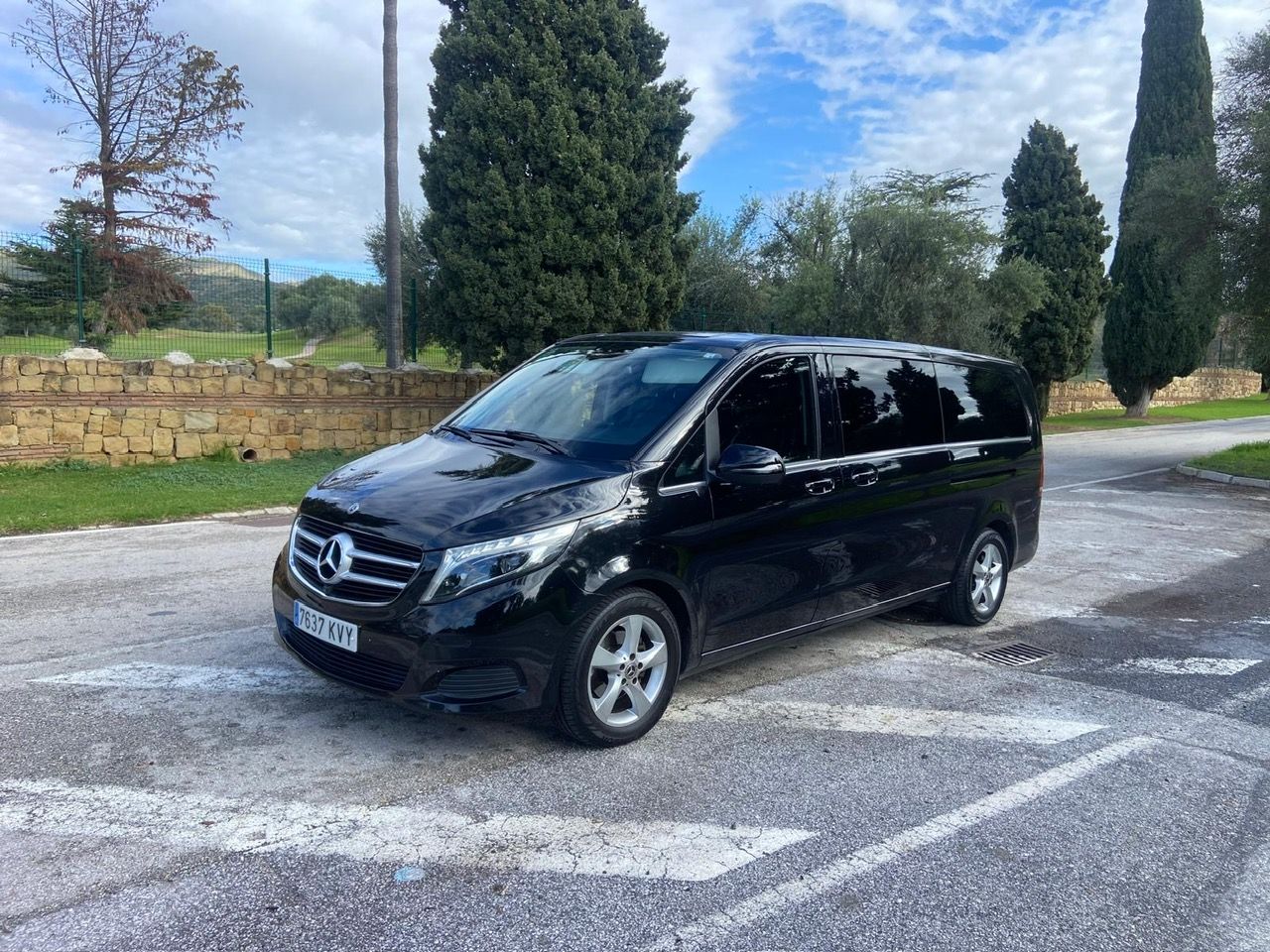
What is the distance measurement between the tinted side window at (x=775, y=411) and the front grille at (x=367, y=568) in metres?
1.60

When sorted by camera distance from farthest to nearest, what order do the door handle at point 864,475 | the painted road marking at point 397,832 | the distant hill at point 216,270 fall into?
the distant hill at point 216,270 < the door handle at point 864,475 < the painted road marking at point 397,832

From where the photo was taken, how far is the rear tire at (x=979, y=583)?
20.0ft

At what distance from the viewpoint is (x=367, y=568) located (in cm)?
383

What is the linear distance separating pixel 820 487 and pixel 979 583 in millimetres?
2089

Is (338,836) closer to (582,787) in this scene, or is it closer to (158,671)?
(582,787)

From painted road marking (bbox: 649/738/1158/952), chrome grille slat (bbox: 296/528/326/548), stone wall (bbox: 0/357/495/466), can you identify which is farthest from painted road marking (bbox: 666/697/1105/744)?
stone wall (bbox: 0/357/495/466)

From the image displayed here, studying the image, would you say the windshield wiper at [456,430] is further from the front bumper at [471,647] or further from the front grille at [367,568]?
the front bumper at [471,647]

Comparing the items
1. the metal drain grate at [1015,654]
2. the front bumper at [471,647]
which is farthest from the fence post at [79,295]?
→ the metal drain grate at [1015,654]

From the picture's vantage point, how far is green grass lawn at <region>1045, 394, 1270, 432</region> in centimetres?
2999

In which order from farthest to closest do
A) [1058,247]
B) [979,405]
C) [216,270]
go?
[1058,247] < [216,270] < [979,405]

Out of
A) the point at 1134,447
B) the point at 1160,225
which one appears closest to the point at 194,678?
the point at 1160,225

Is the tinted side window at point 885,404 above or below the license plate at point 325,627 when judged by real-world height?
above

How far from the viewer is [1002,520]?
252 inches

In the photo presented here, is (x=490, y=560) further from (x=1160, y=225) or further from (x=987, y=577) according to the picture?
(x=1160, y=225)
